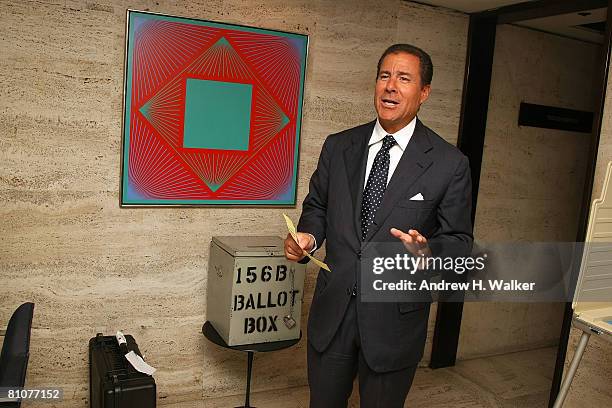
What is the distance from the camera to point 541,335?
4477 millimetres

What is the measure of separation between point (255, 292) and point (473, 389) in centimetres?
170

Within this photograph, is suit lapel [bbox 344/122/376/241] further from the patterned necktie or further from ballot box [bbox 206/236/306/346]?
ballot box [bbox 206/236/306/346]

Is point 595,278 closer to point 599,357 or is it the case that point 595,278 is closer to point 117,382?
point 599,357

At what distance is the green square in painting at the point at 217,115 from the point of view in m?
2.91

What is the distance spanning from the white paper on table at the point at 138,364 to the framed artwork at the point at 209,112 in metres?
0.72

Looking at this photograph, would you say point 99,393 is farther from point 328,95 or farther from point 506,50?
point 506,50

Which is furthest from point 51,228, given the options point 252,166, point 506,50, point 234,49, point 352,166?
point 506,50

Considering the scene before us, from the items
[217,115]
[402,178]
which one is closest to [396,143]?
[402,178]

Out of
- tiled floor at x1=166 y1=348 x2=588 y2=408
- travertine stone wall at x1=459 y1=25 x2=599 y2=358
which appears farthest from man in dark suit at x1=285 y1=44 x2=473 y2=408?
travertine stone wall at x1=459 y1=25 x2=599 y2=358

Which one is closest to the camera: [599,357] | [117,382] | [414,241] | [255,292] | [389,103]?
[414,241]

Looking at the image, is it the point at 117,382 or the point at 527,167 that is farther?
the point at 527,167

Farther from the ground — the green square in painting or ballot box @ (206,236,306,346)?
the green square in painting

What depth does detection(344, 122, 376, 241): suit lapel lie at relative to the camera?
2.12 m

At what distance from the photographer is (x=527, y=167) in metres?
4.11
